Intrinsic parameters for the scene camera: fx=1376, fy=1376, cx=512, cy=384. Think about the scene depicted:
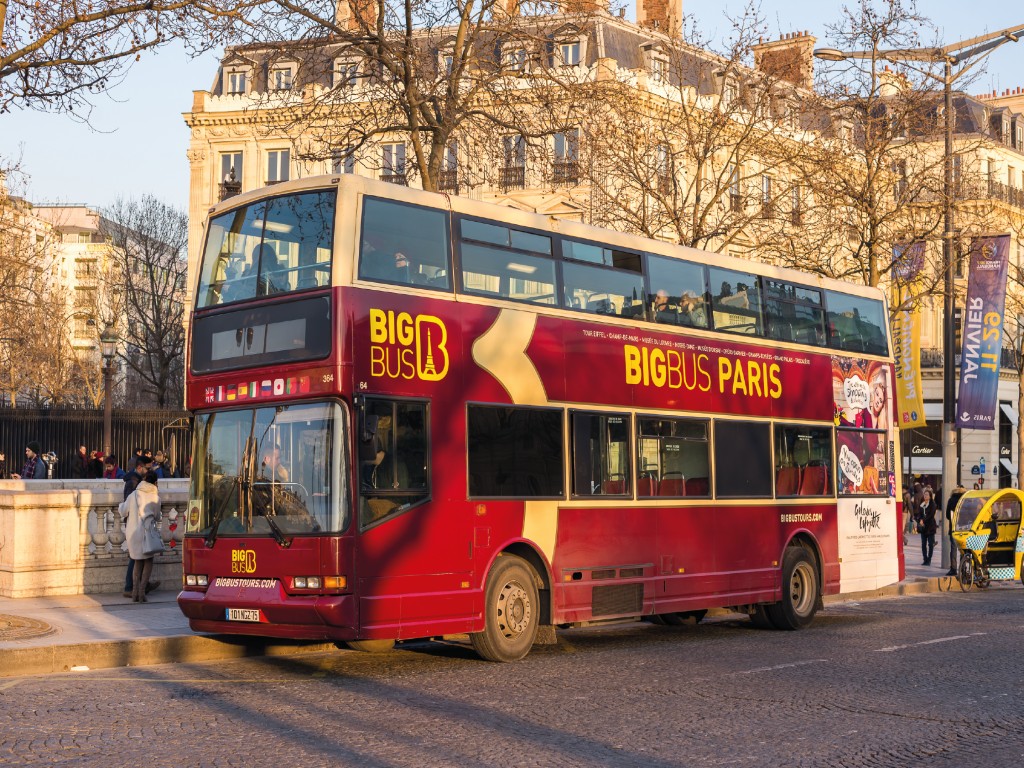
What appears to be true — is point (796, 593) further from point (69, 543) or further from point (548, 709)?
point (69, 543)

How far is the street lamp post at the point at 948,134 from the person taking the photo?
28.2 m

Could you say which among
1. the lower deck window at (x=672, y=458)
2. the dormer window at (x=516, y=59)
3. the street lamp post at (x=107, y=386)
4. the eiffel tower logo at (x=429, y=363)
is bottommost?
the lower deck window at (x=672, y=458)

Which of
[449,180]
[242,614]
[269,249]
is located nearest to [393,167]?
[449,180]

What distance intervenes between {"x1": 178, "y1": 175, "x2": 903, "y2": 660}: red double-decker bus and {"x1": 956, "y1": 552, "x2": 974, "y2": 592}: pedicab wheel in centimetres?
923

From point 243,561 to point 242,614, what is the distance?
474 millimetres

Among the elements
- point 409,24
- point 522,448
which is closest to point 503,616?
point 522,448

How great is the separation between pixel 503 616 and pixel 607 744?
474 cm

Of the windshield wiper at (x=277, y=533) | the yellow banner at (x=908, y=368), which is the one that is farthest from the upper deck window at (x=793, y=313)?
the yellow banner at (x=908, y=368)

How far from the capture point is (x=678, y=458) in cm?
1577

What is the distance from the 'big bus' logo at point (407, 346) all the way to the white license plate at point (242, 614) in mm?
2395

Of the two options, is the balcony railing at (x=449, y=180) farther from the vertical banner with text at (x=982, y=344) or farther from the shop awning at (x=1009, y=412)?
the shop awning at (x=1009, y=412)

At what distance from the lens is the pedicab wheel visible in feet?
82.6

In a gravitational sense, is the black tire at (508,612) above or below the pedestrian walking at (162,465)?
below

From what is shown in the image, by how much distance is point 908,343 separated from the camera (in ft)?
107
